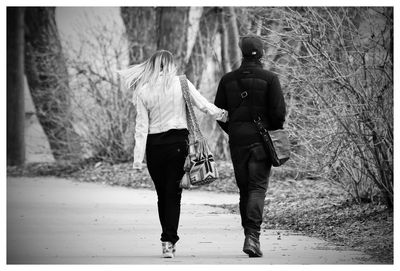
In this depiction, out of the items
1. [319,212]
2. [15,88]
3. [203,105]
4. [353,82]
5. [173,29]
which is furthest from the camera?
[15,88]

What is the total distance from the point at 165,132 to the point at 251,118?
77 centimetres

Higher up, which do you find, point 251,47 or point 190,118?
point 251,47

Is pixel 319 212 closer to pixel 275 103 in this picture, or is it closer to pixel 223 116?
pixel 223 116

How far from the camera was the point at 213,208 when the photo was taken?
→ 13656mm

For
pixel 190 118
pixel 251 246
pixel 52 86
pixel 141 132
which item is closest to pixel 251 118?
pixel 190 118

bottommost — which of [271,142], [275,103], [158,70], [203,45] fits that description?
[271,142]

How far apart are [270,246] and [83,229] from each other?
2.66 m

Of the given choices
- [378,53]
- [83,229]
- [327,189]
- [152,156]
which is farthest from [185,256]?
[327,189]

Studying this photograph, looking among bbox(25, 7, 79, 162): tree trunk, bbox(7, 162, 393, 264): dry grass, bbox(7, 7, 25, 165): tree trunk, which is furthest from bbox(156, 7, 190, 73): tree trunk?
bbox(7, 7, 25, 165): tree trunk

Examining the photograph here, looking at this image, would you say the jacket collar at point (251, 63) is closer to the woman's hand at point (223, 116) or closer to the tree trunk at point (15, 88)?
the woman's hand at point (223, 116)

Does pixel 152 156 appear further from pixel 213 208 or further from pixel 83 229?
pixel 213 208

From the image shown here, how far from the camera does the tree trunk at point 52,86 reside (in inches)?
828

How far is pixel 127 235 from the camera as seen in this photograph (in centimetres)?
1039

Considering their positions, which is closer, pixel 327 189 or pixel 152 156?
pixel 152 156
